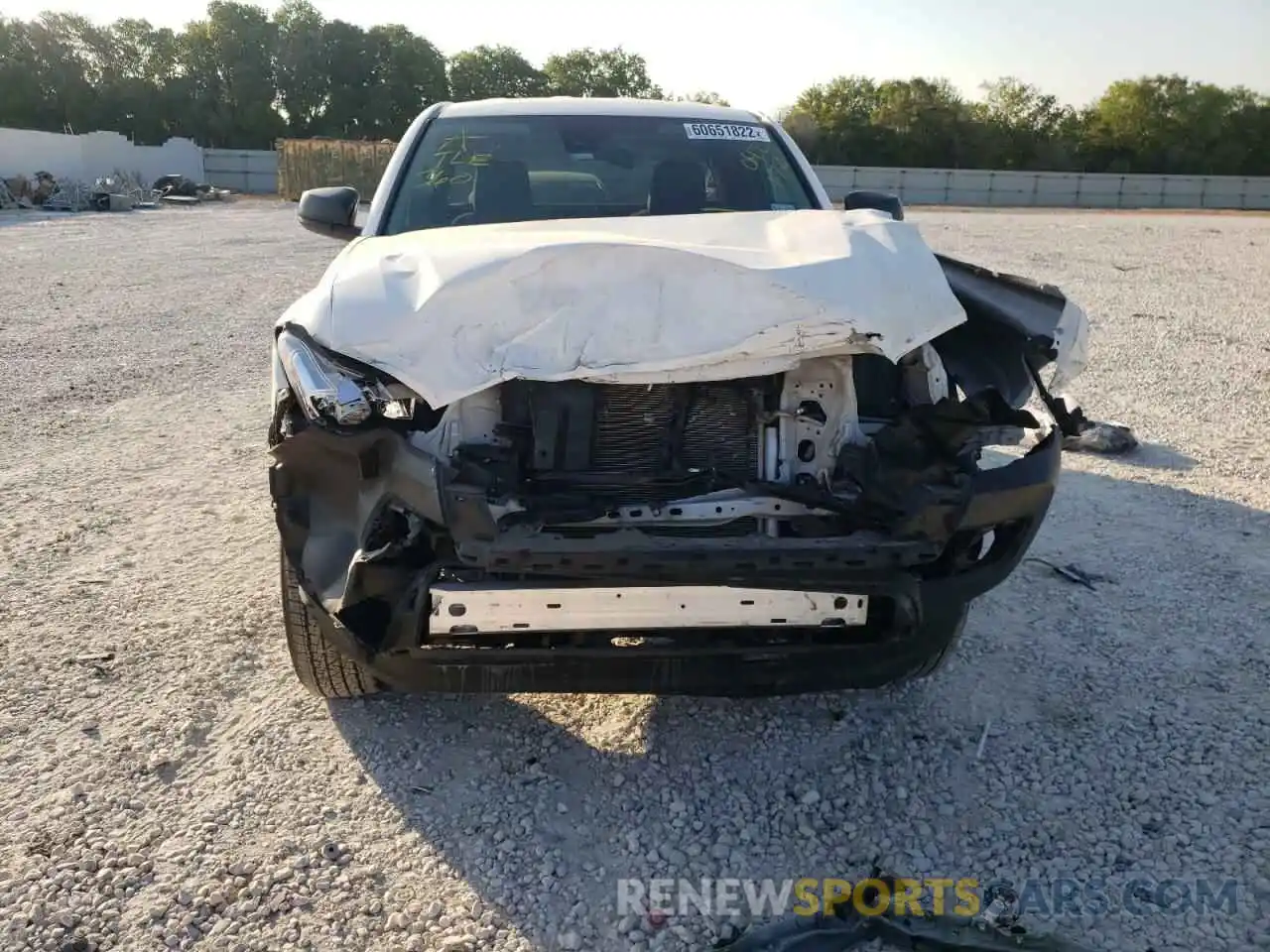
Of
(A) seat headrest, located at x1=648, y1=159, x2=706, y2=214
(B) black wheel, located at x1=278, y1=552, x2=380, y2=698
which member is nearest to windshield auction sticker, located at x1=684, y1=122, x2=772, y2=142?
(A) seat headrest, located at x1=648, y1=159, x2=706, y2=214

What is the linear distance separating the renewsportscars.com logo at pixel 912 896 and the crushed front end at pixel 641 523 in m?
0.46

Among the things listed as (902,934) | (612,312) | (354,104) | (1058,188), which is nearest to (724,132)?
(612,312)

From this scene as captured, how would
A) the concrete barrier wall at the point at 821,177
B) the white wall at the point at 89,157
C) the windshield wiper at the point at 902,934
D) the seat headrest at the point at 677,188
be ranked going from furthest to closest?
1. the white wall at the point at 89,157
2. the concrete barrier wall at the point at 821,177
3. the seat headrest at the point at 677,188
4. the windshield wiper at the point at 902,934

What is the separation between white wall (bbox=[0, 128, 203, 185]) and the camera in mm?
30953

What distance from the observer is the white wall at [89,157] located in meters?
31.0

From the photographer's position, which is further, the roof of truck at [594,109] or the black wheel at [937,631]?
the roof of truck at [594,109]

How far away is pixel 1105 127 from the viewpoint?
55750mm

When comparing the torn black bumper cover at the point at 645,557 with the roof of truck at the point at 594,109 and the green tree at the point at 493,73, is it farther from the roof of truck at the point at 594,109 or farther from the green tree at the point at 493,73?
the green tree at the point at 493,73

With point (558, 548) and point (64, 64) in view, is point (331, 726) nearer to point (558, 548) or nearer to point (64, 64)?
A: point (558, 548)

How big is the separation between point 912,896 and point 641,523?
1.06m

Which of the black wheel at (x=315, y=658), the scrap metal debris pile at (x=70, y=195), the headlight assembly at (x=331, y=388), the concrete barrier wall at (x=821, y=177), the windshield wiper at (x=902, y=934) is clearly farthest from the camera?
the concrete barrier wall at (x=821, y=177)

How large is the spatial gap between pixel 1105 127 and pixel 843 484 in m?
62.4

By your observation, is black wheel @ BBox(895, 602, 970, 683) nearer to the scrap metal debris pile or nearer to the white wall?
the scrap metal debris pile

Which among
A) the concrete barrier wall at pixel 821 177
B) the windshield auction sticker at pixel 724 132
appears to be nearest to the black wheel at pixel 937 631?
the windshield auction sticker at pixel 724 132
